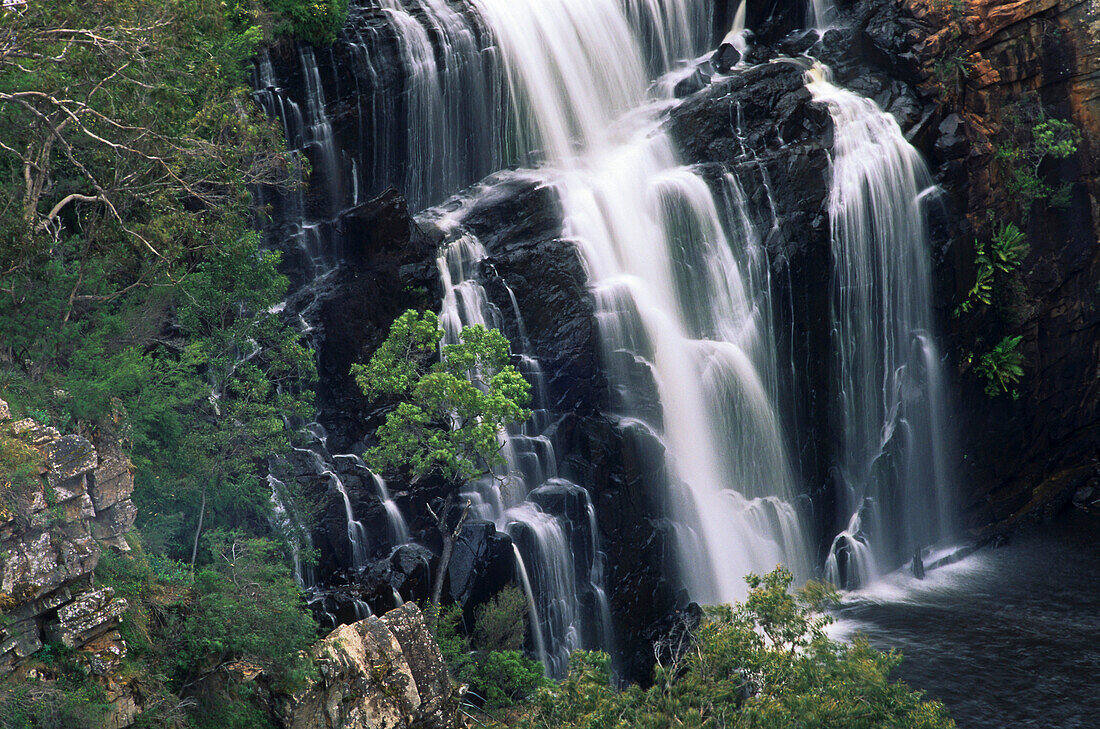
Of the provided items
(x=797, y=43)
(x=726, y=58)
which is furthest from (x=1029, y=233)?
(x=726, y=58)

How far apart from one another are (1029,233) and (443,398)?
25048 mm

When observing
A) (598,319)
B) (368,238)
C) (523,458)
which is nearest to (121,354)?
(368,238)

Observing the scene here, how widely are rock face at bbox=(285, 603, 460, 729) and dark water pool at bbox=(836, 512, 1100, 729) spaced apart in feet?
43.9

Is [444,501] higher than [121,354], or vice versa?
[121,354]

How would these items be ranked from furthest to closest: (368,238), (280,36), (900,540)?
(900,540), (280,36), (368,238)

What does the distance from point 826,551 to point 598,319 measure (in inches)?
473

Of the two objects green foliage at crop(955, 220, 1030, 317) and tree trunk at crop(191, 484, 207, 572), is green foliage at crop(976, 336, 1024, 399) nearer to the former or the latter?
green foliage at crop(955, 220, 1030, 317)

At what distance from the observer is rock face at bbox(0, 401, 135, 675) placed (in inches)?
539

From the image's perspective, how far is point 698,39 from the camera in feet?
119

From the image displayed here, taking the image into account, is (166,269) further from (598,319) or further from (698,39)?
(698,39)

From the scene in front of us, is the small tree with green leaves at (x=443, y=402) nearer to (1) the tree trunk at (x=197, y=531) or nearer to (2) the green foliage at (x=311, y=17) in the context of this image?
(1) the tree trunk at (x=197, y=531)

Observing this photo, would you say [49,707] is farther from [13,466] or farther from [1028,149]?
[1028,149]

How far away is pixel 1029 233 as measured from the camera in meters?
34.2

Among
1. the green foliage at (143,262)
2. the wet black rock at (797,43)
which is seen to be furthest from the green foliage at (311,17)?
the wet black rock at (797,43)
